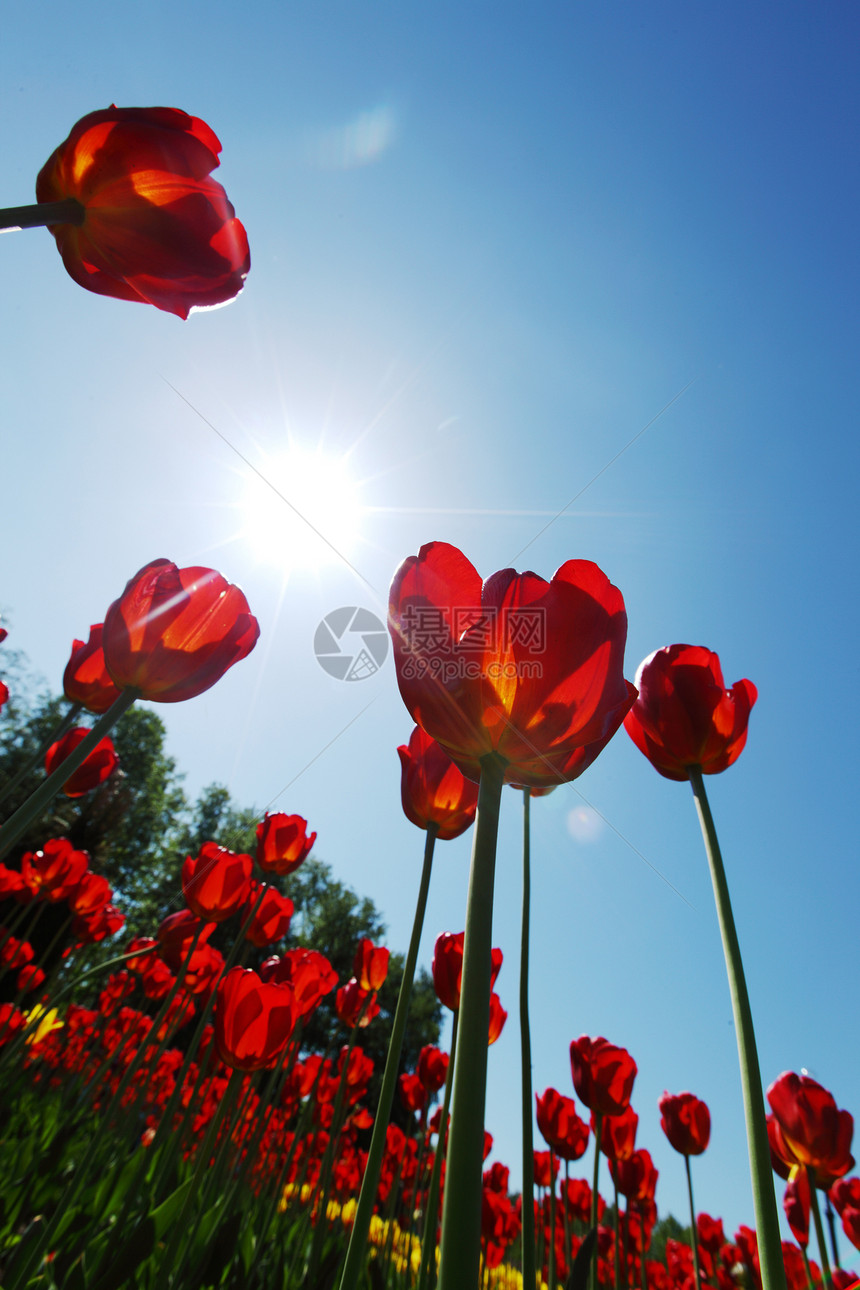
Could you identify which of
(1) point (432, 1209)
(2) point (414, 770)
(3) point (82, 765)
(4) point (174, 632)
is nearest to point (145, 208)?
(4) point (174, 632)

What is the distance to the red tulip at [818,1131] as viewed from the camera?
1.81 m

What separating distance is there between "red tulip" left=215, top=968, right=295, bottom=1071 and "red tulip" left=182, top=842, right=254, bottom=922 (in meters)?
0.45

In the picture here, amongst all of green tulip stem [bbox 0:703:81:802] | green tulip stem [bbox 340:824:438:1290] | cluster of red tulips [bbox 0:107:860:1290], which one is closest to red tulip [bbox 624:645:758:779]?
cluster of red tulips [bbox 0:107:860:1290]

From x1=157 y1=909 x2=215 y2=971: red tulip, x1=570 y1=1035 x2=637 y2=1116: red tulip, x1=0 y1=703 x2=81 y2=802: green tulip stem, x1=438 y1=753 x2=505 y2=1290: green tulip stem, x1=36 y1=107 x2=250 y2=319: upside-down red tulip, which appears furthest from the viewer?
x1=157 y1=909 x2=215 y2=971: red tulip

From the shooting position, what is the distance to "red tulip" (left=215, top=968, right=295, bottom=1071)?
1860 millimetres

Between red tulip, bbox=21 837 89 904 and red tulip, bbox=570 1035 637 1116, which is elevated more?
red tulip, bbox=21 837 89 904

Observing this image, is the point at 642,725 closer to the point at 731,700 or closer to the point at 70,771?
the point at 731,700

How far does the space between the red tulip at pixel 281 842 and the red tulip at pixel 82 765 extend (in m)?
0.69

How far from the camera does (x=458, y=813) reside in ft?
4.17

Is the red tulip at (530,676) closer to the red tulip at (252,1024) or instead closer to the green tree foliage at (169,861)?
the red tulip at (252,1024)

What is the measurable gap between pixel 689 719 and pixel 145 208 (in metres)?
1.22

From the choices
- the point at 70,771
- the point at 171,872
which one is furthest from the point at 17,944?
the point at 171,872

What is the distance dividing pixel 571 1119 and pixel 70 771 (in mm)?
3107

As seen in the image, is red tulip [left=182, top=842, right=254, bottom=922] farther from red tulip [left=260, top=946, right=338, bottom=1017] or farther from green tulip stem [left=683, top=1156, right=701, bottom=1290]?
green tulip stem [left=683, top=1156, right=701, bottom=1290]
